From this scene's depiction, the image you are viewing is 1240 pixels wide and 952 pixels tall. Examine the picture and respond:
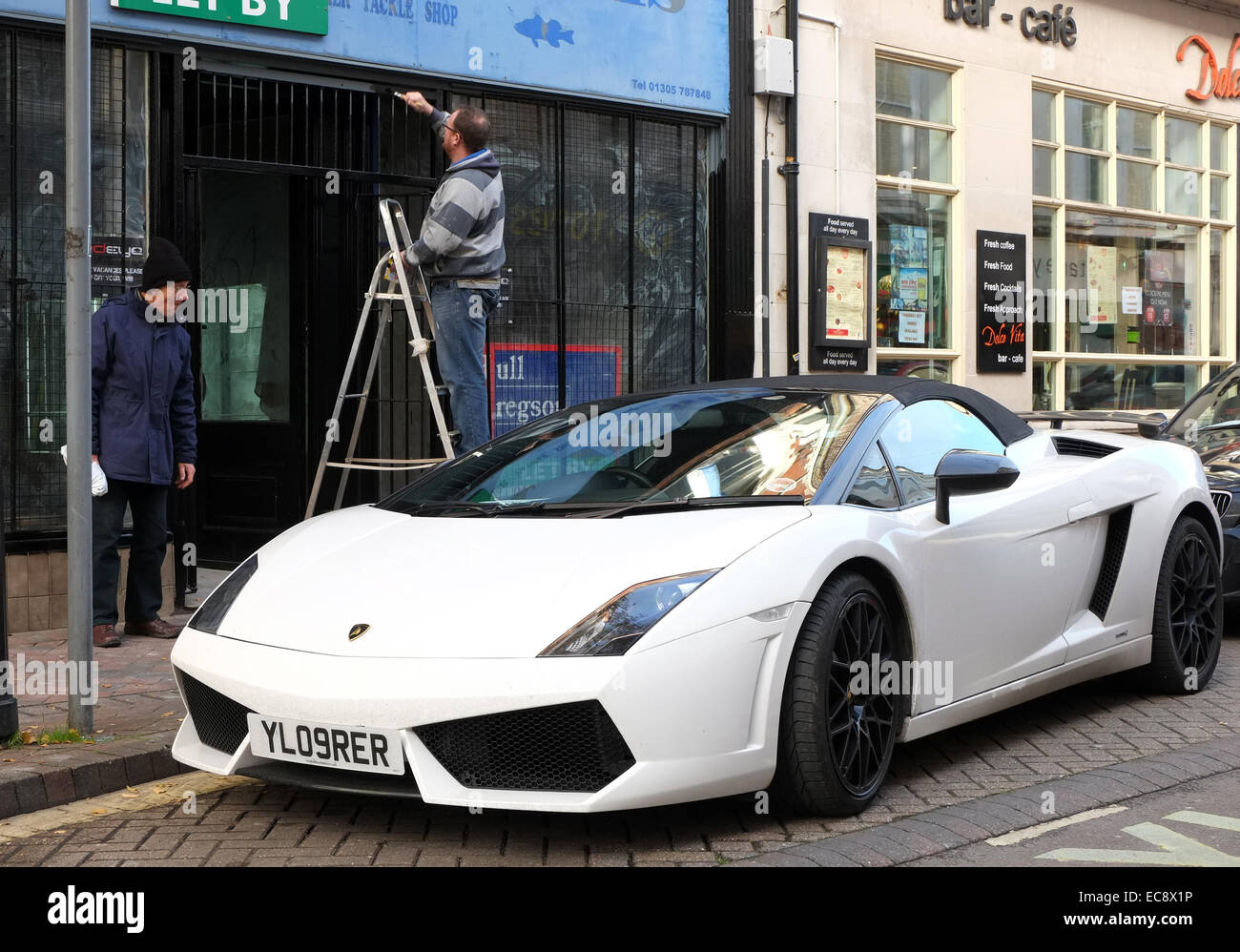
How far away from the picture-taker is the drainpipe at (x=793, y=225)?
40.3ft

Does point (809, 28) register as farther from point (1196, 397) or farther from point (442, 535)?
point (442, 535)

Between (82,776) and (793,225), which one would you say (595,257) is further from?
Result: (82,776)

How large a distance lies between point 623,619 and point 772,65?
8.85 m

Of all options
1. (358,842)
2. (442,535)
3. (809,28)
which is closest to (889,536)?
(442,535)

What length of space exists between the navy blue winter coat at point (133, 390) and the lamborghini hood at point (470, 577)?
2.95 metres

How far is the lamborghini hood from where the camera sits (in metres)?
4.08

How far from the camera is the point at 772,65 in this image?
12.0 meters

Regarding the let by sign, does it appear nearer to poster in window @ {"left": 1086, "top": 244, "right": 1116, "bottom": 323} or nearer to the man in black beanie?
the man in black beanie

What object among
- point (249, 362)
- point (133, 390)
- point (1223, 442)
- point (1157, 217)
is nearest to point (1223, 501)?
point (1223, 442)

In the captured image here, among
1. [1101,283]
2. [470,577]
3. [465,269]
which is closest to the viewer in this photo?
[470,577]

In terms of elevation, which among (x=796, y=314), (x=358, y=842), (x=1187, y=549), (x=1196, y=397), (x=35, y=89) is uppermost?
(x=35, y=89)

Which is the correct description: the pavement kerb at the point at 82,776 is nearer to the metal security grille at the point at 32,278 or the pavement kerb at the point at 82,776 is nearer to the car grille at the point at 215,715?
the car grille at the point at 215,715

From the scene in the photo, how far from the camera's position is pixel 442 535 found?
4723 mm
